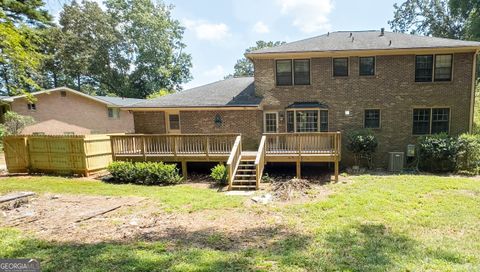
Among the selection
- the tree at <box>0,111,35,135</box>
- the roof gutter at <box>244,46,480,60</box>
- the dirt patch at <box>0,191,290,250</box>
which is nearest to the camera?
the dirt patch at <box>0,191,290,250</box>

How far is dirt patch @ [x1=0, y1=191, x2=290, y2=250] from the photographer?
5.23 m

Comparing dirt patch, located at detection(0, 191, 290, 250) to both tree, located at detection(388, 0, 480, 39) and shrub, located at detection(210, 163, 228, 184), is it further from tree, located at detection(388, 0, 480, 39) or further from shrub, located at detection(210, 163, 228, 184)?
tree, located at detection(388, 0, 480, 39)

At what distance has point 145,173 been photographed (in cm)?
1057

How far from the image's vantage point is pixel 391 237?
5.09 m

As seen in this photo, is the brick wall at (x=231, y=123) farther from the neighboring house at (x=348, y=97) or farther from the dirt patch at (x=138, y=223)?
the dirt patch at (x=138, y=223)

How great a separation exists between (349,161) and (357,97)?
10.4 feet

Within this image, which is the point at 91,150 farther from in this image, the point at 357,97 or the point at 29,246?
the point at 357,97

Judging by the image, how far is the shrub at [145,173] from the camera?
10516 millimetres

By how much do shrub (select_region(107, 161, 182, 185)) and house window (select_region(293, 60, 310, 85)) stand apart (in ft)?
24.4

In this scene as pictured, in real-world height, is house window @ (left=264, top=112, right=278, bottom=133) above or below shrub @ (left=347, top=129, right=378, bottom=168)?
above

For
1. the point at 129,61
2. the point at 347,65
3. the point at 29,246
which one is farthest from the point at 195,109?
the point at 129,61

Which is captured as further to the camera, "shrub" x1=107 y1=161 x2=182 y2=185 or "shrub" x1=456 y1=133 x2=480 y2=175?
"shrub" x1=456 y1=133 x2=480 y2=175

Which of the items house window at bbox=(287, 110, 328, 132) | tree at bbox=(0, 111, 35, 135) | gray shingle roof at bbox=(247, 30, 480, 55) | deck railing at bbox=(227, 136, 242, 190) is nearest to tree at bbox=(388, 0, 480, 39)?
gray shingle roof at bbox=(247, 30, 480, 55)

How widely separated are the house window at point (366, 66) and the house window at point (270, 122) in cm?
466
